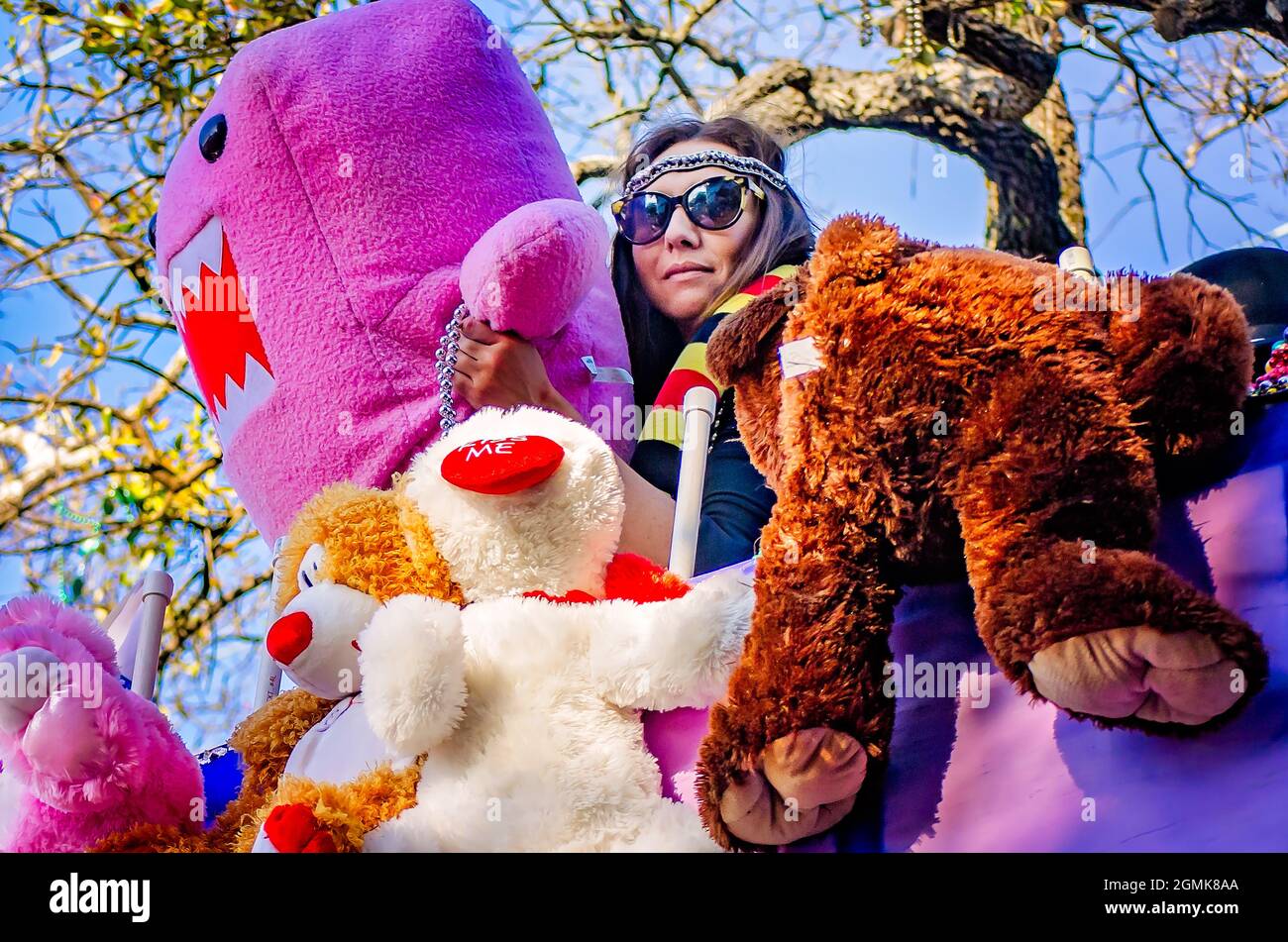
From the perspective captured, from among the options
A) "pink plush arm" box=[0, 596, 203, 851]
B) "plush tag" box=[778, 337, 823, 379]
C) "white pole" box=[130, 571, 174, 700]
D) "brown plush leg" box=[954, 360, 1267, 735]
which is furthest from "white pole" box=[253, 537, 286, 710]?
"brown plush leg" box=[954, 360, 1267, 735]

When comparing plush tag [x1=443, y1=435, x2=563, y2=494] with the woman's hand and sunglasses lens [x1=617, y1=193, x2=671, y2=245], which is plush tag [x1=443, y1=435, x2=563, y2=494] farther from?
sunglasses lens [x1=617, y1=193, x2=671, y2=245]

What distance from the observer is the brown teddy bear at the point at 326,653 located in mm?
1301

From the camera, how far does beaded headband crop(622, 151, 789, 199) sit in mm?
2047

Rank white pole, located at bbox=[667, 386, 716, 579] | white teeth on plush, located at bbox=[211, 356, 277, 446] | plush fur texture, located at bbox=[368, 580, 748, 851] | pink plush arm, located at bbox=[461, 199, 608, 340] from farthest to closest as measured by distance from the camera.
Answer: white teeth on plush, located at bbox=[211, 356, 277, 446] → pink plush arm, located at bbox=[461, 199, 608, 340] → white pole, located at bbox=[667, 386, 716, 579] → plush fur texture, located at bbox=[368, 580, 748, 851]

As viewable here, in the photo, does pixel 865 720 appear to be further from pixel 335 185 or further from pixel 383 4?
pixel 383 4

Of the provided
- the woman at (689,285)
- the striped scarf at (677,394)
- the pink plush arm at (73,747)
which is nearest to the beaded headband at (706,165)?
the woman at (689,285)

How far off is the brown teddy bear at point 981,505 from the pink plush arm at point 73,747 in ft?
2.24

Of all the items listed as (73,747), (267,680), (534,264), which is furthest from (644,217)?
(73,747)

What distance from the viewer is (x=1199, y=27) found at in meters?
2.72

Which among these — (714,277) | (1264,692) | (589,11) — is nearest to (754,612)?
(1264,692)

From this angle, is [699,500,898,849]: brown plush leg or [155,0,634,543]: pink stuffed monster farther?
[155,0,634,543]: pink stuffed monster

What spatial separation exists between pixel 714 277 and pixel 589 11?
1789 millimetres

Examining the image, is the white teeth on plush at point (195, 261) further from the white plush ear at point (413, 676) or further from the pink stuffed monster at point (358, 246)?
the white plush ear at point (413, 676)

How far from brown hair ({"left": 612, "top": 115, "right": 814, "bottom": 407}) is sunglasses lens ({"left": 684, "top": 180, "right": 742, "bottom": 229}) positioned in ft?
0.16
